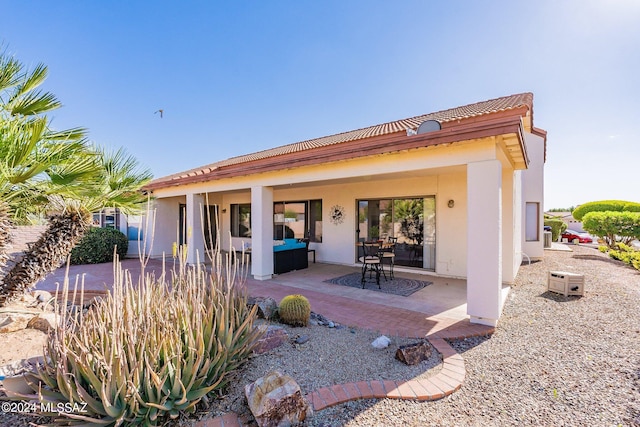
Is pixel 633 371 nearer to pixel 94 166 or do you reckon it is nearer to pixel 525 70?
pixel 94 166

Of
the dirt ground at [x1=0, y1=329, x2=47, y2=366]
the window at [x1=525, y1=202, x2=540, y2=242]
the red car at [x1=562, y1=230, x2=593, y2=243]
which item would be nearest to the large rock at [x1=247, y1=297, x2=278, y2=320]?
the dirt ground at [x1=0, y1=329, x2=47, y2=366]

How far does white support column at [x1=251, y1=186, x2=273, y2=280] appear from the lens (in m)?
9.23

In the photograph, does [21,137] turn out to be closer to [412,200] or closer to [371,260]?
[371,260]

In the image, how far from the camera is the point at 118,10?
918 centimetres

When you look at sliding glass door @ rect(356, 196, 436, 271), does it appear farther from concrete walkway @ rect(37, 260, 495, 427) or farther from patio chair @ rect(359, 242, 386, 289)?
patio chair @ rect(359, 242, 386, 289)

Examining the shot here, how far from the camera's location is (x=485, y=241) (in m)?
5.20

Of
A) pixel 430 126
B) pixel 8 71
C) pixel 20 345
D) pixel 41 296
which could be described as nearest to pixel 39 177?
pixel 8 71

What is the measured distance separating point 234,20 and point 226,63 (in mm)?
2536

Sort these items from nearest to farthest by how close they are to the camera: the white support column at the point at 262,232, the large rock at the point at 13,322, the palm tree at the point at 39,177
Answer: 1. the palm tree at the point at 39,177
2. the large rock at the point at 13,322
3. the white support column at the point at 262,232

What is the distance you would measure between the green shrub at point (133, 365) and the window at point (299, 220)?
10.0 meters

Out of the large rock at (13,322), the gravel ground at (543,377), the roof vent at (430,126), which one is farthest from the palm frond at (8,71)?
the roof vent at (430,126)

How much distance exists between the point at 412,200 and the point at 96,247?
1354cm

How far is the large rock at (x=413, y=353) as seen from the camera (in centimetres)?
383

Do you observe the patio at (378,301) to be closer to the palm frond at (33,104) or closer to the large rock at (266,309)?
the large rock at (266,309)
